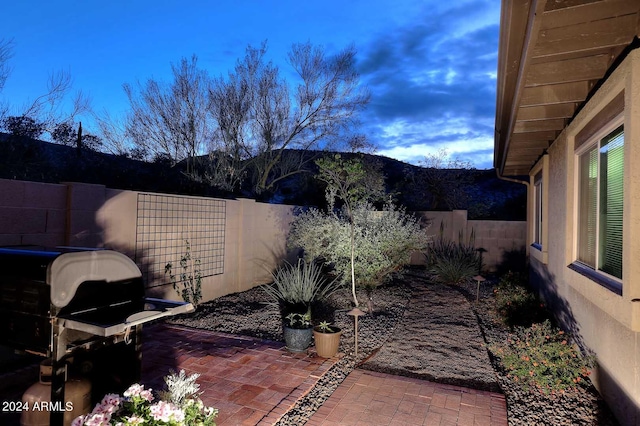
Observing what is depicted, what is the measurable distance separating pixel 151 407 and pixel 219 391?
1747 millimetres

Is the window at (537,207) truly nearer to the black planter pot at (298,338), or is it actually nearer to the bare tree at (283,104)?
the black planter pot at (298,338)

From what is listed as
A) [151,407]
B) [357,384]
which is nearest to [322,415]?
[357,384]

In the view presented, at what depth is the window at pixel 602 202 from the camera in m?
2.84

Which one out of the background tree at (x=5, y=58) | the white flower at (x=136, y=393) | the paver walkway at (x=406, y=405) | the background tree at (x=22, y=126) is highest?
the background tree at (x=5, y=58)

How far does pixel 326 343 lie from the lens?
4117 millimetres

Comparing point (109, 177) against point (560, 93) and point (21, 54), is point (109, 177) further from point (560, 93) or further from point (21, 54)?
point (560, 93)

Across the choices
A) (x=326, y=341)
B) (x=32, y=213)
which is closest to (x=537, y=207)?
(x=326, y=341)

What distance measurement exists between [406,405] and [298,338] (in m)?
1.48

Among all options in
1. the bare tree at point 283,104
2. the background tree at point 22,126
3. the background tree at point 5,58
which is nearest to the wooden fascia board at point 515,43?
the background tree at point 5,58

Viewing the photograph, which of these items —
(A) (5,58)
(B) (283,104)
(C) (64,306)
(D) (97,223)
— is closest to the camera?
(C) (64,306)

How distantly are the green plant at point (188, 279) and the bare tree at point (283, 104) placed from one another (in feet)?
25.8

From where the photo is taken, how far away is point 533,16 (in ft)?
7.10

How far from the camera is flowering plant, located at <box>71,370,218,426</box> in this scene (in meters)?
1.67

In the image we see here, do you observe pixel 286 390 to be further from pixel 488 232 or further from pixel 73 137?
pixel 73 137
